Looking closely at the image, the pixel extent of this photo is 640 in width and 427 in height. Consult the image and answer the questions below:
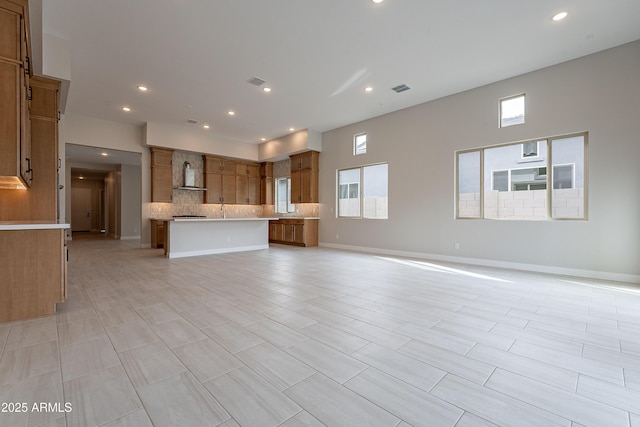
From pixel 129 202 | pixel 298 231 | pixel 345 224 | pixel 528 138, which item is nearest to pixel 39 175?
pixel 298 231

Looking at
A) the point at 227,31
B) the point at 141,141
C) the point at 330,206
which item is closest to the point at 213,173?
the point at 141,141

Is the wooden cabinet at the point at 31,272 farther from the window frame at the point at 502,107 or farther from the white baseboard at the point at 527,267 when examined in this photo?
the window frame at the point at 502,107

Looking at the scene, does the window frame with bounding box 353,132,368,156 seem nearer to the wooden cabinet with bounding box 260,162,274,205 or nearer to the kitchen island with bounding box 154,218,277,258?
the kitchen island with bounding box 154,218,277,258

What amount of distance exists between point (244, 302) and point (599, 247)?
550 cm

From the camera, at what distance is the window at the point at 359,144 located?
791 cm

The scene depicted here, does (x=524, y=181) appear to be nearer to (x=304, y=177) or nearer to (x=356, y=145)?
(x=356, y=145)

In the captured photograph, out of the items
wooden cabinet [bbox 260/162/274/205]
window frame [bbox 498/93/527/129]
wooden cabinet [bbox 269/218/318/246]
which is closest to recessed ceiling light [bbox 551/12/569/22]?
window frame [bbox 498/93/527/129]

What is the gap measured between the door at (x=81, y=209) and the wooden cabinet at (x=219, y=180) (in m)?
10.4

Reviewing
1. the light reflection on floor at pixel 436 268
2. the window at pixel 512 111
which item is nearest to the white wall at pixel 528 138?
the window at pixel 512 111

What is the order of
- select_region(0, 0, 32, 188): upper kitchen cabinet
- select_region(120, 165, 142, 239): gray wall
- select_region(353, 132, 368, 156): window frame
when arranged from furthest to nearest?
1. select_region(120, 165, 142, 239): gray wall
2. select_region(353, 132, 368, 156): window frame
3. select_region(0, 0, 32, 188): upper kitchen cabinet

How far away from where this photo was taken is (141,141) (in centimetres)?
827

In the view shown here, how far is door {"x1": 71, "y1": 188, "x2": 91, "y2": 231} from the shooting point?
584 inches

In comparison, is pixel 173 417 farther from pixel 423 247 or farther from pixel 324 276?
pixel 423 247

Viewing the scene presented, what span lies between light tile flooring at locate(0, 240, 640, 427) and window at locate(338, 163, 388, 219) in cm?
398
